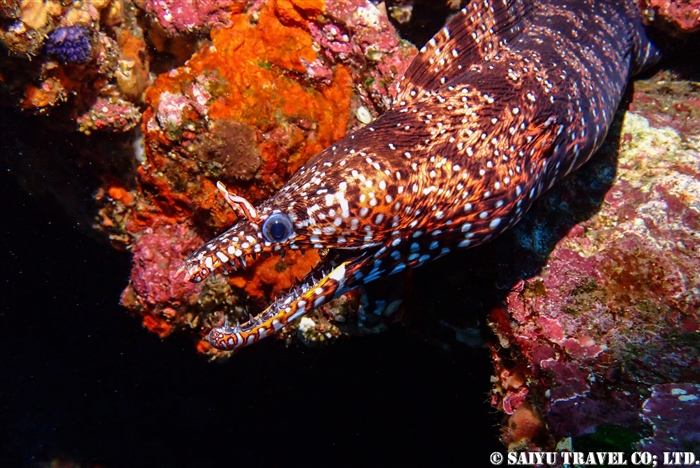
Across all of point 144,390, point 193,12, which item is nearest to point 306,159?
point 193,12

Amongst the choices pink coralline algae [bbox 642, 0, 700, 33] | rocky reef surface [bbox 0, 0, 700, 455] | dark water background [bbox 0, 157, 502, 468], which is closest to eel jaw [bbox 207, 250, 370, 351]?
rocky reef surface [bbox 0, 0, 700, 455]

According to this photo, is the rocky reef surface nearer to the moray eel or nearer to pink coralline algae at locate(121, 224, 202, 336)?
pink coralline algae at locate(121, 224, 202, 336)

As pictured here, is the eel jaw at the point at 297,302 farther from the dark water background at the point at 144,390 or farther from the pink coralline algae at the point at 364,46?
the dark water background at the point at 144,390

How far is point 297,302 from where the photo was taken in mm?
2408

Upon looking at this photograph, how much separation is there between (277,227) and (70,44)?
249 centimetres

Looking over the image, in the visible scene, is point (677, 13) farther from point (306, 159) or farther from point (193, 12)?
point (193, 12)

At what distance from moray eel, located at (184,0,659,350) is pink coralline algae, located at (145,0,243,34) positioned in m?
1.88

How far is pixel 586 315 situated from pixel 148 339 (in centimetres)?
666

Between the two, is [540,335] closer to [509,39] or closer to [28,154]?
[509,39]

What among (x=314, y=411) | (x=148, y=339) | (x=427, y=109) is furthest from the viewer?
(x=148, y=339)

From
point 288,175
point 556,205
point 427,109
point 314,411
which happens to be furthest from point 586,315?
point 314,411

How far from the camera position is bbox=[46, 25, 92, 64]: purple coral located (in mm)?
3098

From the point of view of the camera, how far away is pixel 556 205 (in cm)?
355

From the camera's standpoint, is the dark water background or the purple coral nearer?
the purple coral
